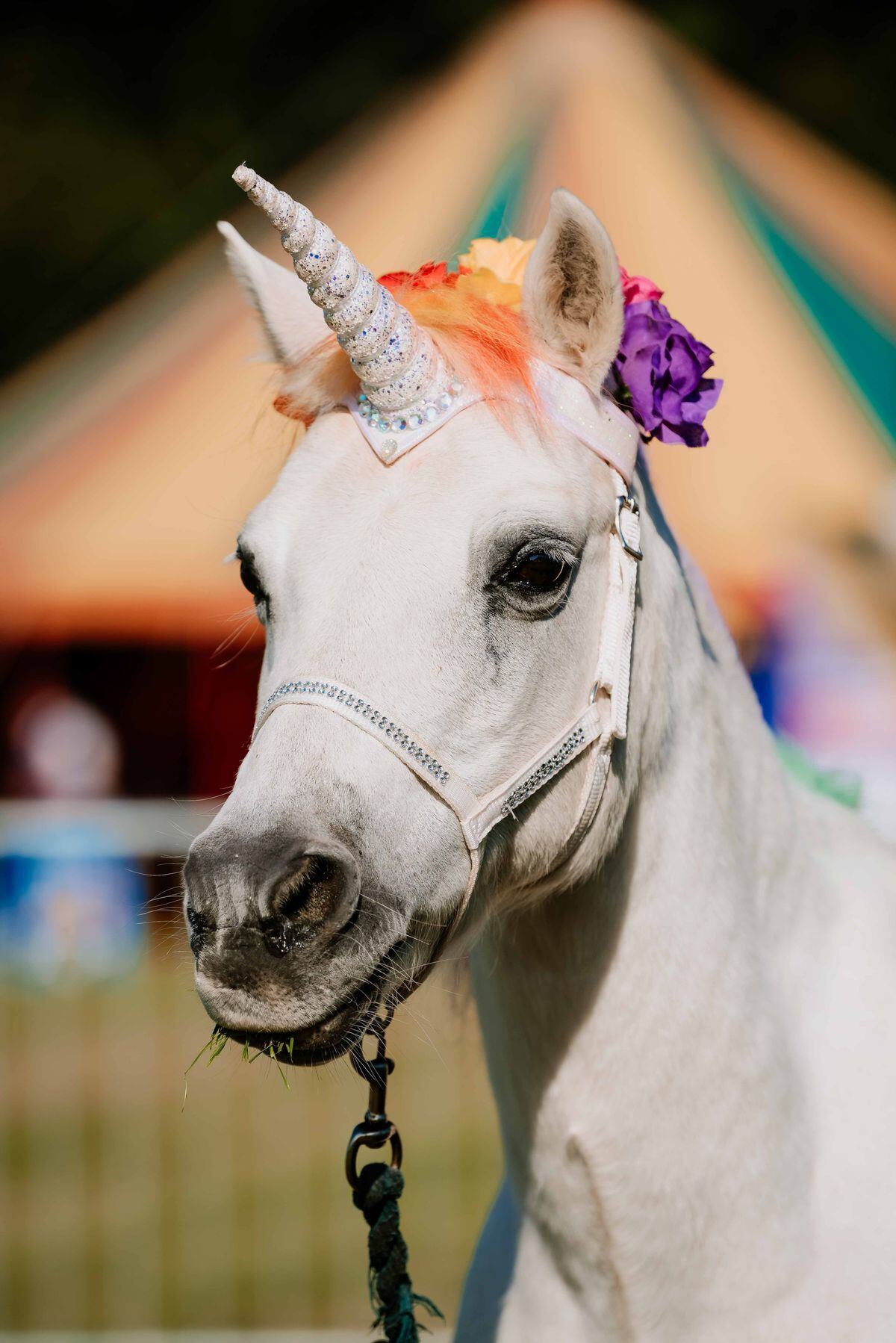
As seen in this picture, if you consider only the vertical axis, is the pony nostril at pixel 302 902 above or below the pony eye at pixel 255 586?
below

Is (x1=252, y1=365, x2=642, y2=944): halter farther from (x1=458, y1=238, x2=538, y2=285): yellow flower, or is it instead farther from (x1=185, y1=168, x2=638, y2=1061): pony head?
(x1=458, y1=238, x2=538, y2=285): yellow flower

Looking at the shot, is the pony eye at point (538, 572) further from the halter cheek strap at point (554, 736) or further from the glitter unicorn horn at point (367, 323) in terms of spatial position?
the glitter unicorn horn at point (367, 323)

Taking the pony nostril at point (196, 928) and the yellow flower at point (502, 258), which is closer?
the pony nostril at point (196, 928)

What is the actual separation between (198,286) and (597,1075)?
7.74 m

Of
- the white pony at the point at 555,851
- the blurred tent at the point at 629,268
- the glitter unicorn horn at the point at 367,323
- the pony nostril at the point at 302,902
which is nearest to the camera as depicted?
the pony nostril at the point at 302,902

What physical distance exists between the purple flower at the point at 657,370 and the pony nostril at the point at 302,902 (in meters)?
0.95

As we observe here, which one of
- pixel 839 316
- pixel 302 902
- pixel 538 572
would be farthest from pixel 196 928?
pixel 839 316

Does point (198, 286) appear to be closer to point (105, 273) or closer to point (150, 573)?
point (150, 573)

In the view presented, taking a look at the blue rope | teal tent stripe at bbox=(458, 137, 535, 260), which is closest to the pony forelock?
the blue rope

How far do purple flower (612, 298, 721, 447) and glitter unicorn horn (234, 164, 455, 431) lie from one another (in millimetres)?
331

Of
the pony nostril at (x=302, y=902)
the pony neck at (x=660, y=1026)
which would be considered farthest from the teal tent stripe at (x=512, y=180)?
the pony nostril at (x=302, y=902)

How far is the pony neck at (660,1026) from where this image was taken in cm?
188

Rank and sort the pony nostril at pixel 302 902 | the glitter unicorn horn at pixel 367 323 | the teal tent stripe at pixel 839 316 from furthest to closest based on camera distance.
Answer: the teal tent stripe at pixel 839 316
the glitter unicorn horn at pixel 367 323
the pony nostril at pixel 302 902

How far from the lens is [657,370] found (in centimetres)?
201
